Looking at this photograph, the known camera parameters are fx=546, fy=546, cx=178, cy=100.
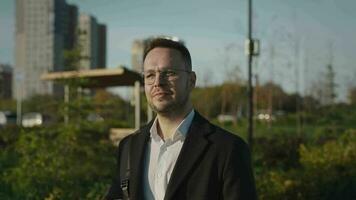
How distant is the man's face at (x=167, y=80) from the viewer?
6.68 feet

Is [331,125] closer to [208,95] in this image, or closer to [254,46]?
[254,46]

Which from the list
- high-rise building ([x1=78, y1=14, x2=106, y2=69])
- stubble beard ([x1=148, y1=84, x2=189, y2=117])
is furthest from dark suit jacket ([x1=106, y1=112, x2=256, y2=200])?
high-rise building ([x1=78, y1=14, x2=106, y2=69])

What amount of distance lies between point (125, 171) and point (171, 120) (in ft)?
0.97

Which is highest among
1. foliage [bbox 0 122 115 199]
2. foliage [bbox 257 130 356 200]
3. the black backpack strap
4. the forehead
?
the forehead

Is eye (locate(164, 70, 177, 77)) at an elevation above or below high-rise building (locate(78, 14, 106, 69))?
below

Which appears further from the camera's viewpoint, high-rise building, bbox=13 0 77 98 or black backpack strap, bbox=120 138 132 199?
high-rise building, bbox=13 0 77 98

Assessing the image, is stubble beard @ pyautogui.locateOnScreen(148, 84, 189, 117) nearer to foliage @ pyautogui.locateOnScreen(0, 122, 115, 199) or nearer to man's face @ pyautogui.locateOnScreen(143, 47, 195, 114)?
man's face @ pyautogui.locateOnScreen(143, 47, 195, 114)

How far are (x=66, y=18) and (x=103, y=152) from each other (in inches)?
528

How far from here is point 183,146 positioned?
2018 millimetres

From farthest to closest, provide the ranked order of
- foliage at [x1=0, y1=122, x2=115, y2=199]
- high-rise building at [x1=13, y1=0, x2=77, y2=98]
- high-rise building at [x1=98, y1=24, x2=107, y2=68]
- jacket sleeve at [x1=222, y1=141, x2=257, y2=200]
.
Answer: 1. high-rise building at [x1=13, y1=0, x2=77, y2=98]
2. high-rise building at [x1=98, y1=24, x2=107, y2=68]
3. foliage at [x1=0, y1=122, x2=115, y2=199]
4. jacket sleeve at [x1=222, y1=141, x2=257, y2=200]

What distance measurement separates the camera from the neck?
6.81 ft

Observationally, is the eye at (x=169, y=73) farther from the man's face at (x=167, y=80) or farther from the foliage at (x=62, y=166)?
the foliage at (x=62, y=166)

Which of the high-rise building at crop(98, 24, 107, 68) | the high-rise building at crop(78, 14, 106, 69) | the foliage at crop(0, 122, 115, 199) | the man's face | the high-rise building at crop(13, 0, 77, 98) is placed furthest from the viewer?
the high-rise building at crop(13, 0, 77, 98)

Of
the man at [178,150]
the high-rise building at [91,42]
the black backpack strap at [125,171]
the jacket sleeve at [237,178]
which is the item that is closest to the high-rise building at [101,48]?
the high-rise building at [91,42]
